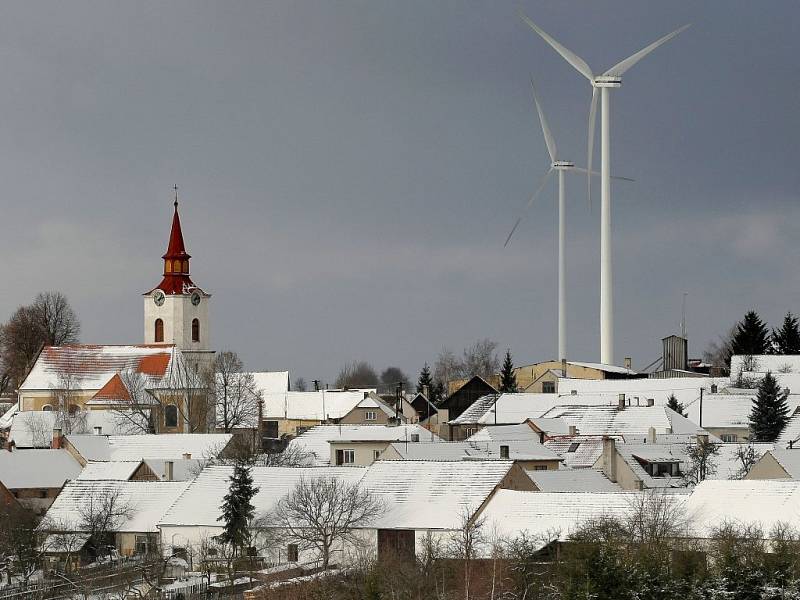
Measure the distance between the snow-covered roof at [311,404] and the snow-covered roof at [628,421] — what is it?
25444 millimetres

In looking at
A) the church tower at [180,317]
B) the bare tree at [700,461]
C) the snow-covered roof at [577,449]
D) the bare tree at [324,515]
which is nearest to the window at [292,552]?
the bare tree at [324,515]

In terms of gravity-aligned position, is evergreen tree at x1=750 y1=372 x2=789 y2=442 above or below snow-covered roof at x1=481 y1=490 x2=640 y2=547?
above

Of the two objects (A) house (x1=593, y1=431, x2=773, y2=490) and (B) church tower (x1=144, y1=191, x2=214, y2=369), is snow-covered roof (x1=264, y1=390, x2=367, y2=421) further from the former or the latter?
(A) house (x1=593, y1=431, x2=773, y2=490)

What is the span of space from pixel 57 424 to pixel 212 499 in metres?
46.6

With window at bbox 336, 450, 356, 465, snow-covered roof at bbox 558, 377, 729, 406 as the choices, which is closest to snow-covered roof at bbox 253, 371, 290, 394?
snow-covered roof at bbox 558, 377, 729, 406

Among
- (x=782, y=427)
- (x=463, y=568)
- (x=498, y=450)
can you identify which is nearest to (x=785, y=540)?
(x=463, y=568)

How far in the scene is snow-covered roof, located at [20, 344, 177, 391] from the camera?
123 meters

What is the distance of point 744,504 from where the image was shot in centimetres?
4988

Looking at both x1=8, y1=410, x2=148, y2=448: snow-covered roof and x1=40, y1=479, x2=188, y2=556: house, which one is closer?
x1=40, y1=479, x2=188, y2=556: house

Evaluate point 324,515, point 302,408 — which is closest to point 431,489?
point 324,515

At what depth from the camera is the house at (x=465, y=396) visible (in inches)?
4422

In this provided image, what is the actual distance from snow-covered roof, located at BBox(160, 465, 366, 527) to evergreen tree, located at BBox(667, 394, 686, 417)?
118ft

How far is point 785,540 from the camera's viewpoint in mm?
43562

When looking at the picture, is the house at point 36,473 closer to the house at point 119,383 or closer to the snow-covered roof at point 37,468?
the snow-covered roof at point 37,468
